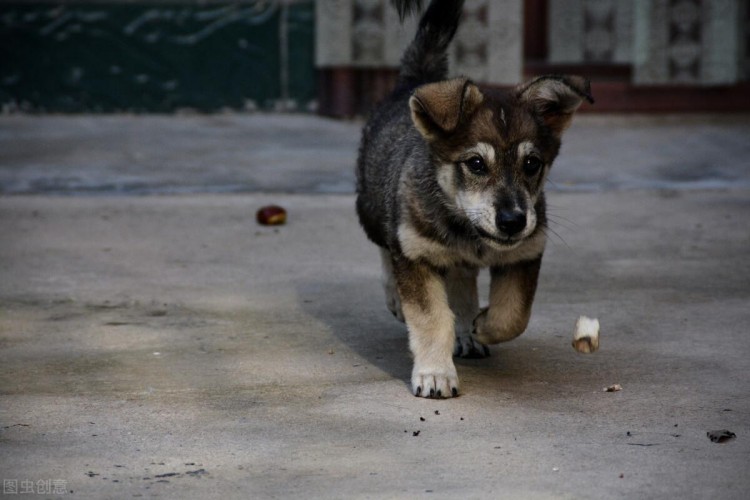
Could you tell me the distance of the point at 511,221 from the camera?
4.41m

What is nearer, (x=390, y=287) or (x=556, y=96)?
(x=556, y=96)

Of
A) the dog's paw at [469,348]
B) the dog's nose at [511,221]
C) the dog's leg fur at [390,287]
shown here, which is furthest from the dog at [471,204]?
the dog's leg fur at [390,287]

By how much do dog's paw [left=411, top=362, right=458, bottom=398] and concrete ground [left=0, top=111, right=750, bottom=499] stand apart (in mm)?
43

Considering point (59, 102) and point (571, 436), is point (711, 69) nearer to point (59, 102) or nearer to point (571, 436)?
point (59, 102)

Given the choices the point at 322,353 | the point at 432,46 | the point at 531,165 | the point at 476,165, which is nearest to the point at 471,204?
the point at 476,165

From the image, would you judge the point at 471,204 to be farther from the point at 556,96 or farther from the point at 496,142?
the point at 556,96

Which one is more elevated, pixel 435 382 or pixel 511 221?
pixel 511 221

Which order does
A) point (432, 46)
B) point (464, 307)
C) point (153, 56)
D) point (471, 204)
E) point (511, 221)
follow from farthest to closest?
point (153, 56) → point (432, 46) → point (464, 307) → point (471, 204) → point (511, 221)

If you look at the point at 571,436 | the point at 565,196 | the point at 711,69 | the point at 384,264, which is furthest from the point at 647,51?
the point at 571,436

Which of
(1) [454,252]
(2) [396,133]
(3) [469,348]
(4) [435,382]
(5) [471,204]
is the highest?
(2) [396,133]

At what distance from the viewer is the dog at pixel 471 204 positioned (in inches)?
180

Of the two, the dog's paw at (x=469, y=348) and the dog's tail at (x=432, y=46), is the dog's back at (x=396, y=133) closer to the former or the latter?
the dog's tail at (x=432, y=46)

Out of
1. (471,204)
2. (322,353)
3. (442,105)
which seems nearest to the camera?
(471,204)

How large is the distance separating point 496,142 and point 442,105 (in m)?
0.26
